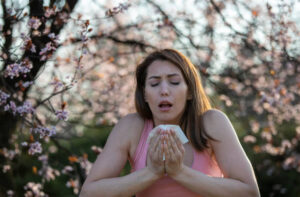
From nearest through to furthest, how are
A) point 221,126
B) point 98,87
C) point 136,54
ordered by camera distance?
point 221,126
point 136,54
point 98,87

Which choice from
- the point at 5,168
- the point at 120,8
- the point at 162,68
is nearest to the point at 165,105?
the point at 162,68

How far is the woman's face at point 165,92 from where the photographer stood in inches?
89.5

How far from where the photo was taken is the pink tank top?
7.25 feet

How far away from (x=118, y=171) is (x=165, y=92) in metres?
0.47

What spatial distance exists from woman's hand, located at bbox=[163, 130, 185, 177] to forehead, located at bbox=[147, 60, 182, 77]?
1.40 ft

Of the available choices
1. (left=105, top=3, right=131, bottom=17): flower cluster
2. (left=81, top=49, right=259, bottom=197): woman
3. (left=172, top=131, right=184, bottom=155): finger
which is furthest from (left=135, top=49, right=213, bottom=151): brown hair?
(left=105, top=3, right=131, bottom=17): flower cluster

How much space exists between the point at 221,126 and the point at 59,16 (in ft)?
5.99

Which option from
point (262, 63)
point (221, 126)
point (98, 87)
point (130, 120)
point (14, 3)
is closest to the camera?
point (221, 126)

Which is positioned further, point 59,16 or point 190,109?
point 59,16

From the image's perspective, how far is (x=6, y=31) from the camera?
3352 millimetres

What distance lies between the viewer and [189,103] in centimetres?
245

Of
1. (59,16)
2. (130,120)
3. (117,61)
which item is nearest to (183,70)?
(130,120)

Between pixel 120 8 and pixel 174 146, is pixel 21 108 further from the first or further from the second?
pixel 174 146

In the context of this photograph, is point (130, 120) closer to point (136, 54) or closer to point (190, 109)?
point (190, 109)
